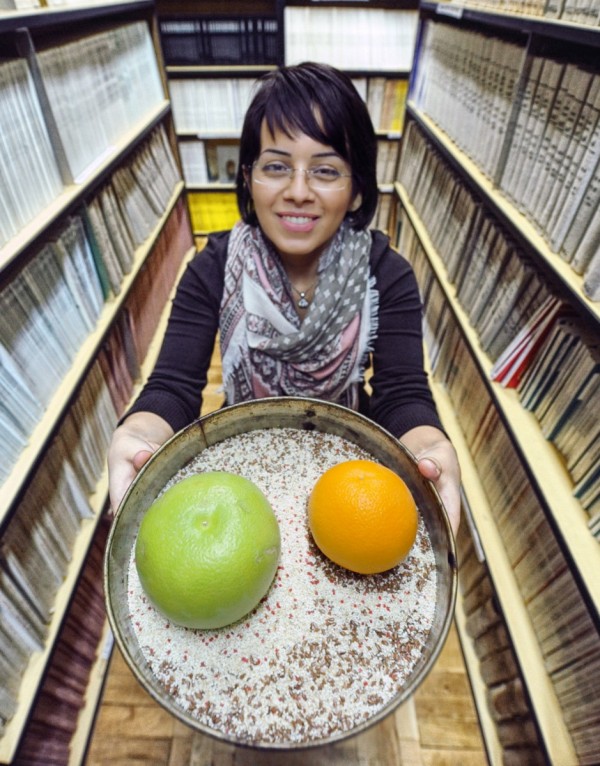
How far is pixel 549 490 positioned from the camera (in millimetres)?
1050

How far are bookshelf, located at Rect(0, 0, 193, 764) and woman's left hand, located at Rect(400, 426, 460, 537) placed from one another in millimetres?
882

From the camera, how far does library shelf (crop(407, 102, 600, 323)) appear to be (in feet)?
3.23

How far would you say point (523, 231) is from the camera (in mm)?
1246

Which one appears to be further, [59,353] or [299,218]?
[59,353]

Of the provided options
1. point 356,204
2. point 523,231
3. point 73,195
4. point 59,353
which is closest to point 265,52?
point 73,195

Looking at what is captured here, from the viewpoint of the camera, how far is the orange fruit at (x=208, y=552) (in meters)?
0.40

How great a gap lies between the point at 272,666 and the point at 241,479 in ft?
0.57

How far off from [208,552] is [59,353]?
112 cm

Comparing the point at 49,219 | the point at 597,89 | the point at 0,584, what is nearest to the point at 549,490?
the point at 597,89

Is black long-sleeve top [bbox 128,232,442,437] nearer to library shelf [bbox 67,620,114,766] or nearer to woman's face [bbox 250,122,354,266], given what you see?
woman's face [bbox 250,122,354,266]

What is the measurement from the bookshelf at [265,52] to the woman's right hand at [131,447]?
2.37 meters

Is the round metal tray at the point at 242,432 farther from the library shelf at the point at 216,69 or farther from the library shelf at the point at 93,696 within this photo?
the library shelf at the point at 216,69

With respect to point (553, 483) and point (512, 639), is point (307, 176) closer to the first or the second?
point (553, 483)

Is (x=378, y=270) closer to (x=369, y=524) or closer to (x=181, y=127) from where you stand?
(x=369, y=524)
